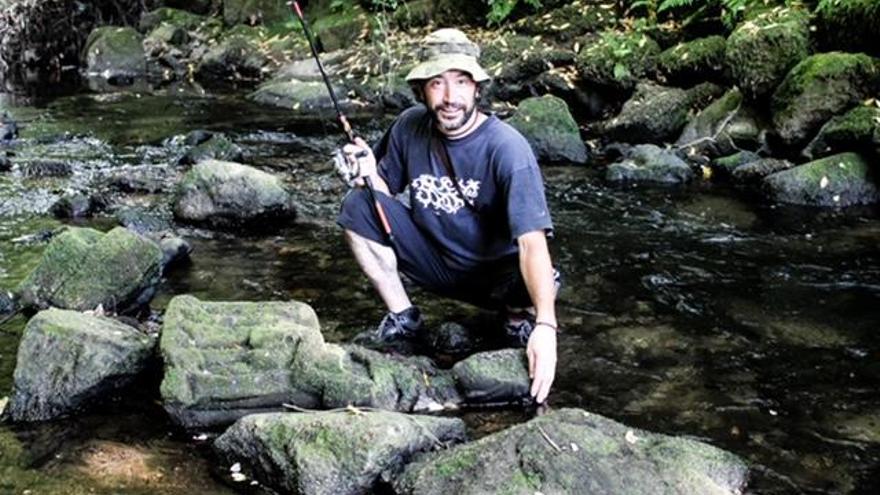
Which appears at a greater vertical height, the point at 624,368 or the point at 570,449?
the point at 570,449

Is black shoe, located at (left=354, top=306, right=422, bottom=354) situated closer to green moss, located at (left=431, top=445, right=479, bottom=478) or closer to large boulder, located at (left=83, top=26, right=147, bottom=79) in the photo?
green moss, located at (left=431, top=445, right=479, bottom=478)

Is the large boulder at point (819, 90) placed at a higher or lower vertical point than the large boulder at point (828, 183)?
Result: higher

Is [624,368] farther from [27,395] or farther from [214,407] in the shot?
[27,395]

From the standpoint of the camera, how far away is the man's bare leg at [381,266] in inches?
210

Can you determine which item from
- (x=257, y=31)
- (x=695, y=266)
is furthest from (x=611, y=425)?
(x=257, y=31)

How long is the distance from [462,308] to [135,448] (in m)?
2.47

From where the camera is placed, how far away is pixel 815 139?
31.5 feet

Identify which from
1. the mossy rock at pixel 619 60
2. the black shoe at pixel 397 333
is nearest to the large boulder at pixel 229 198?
the black shoe at pixel 397 333

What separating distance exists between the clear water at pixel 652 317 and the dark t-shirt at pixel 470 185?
0.80 meters

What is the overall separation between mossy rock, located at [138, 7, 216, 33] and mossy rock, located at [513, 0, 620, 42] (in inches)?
414

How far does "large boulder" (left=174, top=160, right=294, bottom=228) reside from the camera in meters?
7.95

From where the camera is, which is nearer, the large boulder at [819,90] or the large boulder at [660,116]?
the large boulder at [819,90]

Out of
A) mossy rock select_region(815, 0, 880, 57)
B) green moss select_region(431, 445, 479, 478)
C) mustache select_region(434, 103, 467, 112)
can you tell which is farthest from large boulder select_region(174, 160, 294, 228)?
mossy rock select_region(815, 0, 880, 57)

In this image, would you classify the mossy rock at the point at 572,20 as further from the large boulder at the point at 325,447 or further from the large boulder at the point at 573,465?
the large boulder at the point at 325,447
